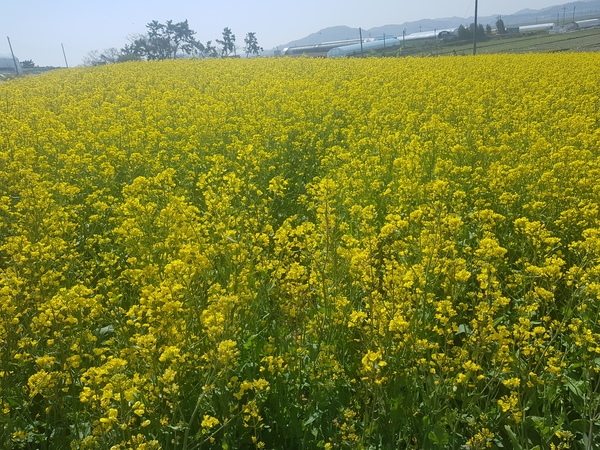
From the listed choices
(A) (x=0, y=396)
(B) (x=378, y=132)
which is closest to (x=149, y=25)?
(B) (x=378, y=132)

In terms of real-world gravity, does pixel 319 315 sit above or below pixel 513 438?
above

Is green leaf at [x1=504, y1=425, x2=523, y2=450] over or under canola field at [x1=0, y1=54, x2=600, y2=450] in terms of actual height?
under

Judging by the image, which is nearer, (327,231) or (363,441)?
(363,441)

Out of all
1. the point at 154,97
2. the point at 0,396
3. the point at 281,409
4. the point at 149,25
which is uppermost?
the point at 149,25

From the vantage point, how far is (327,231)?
3061mm

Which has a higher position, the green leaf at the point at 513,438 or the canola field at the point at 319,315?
the canola field at the point at 319,315

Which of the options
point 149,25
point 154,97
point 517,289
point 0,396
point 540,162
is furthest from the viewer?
point 149,25

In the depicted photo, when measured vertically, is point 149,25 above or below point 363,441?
above

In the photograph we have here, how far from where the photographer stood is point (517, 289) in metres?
3.34

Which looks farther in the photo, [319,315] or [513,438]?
[319,315]

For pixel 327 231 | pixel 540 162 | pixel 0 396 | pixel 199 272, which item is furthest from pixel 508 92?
pixel 0 396

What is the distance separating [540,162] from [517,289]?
6.24ft

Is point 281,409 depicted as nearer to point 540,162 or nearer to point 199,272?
point 199,272

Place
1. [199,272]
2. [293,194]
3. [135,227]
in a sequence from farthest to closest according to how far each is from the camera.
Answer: [293,194] → [135,227] → [199,272]
